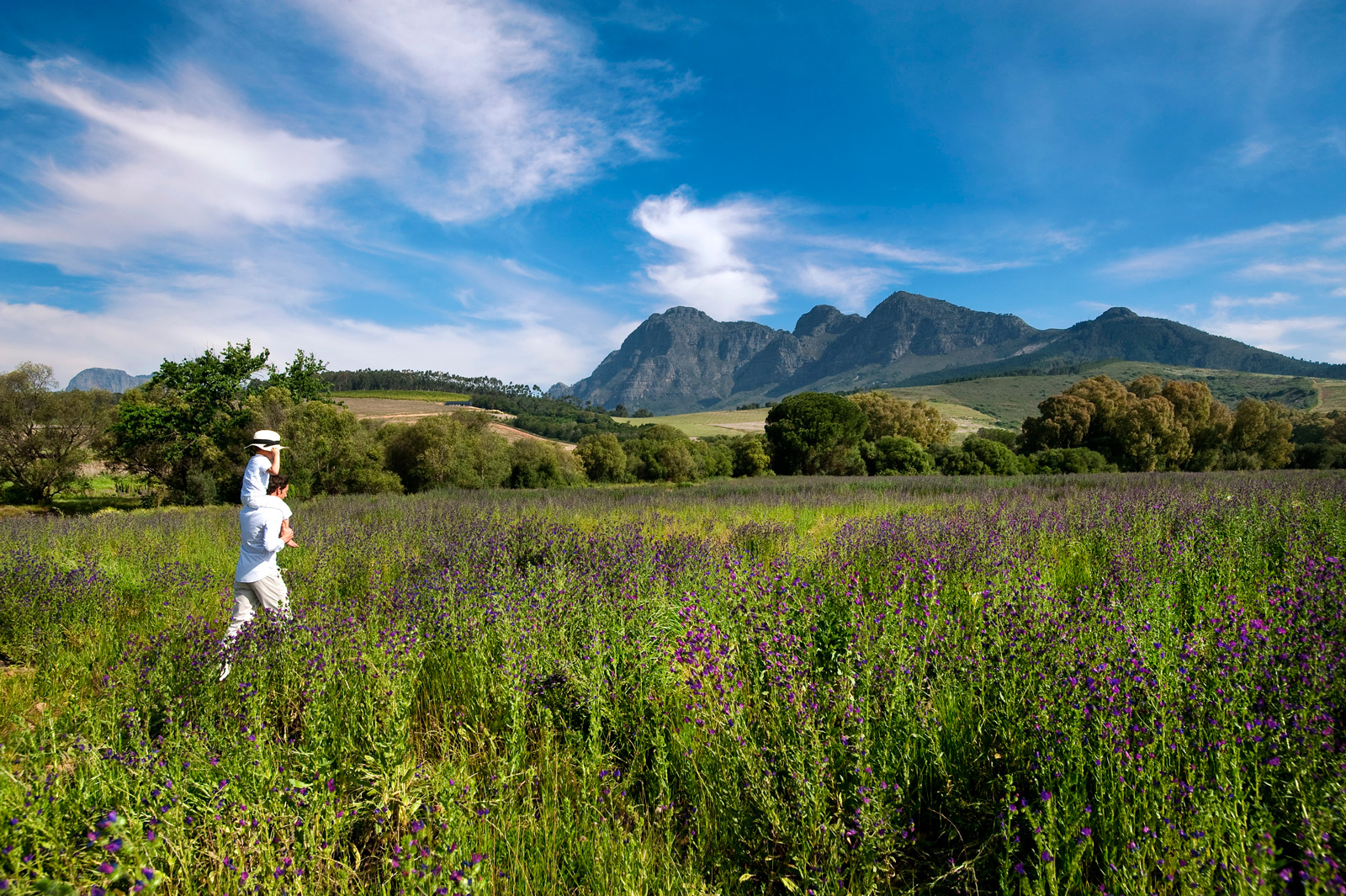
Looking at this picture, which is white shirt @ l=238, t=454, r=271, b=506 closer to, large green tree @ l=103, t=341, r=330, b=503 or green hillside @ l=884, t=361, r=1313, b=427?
large green tree @ l=103, t=341, r=330, b=503

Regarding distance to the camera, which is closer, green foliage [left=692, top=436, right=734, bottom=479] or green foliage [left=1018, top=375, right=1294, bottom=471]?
green foliage [left=692, top=436, right=734, bottom=479]

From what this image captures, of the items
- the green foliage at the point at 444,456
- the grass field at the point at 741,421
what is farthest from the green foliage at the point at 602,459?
the grass field at the point at 741,421

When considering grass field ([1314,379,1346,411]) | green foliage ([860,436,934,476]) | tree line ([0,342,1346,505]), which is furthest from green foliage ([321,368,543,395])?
grass field ([1314,379,1346,411])

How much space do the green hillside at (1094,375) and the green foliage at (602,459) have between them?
86.6 metres

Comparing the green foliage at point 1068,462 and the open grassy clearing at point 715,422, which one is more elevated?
the open grassy clearing at point 715,422

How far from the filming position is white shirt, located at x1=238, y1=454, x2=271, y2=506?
4684 mm

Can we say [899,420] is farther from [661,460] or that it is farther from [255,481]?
[255,481]

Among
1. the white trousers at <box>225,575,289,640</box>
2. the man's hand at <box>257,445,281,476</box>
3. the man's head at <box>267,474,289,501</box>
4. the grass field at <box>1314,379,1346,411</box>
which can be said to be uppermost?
the grass field at <box>1314,379,1346,411</box>

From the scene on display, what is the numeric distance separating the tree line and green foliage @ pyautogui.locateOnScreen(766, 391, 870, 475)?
111 millimetres

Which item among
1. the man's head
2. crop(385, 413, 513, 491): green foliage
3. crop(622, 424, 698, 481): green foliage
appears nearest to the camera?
the man's head

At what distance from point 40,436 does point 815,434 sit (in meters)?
47.0

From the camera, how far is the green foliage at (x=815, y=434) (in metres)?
38.1

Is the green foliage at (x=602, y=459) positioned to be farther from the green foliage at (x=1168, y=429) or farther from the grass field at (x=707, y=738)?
the grass field at (x=707, y=738)

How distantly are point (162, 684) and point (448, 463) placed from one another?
27.1m
